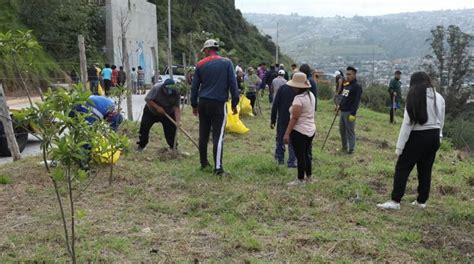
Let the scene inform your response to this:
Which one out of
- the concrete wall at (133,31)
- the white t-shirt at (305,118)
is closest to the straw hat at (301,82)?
the white t-shirt at (305,118)

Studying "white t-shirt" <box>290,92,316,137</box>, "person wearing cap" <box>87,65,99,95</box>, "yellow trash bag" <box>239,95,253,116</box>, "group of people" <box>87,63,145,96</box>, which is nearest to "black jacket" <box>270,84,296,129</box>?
"white t-shirt" <box>290,92,316,137</box>

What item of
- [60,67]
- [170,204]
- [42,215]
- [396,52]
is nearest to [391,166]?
[170,204]

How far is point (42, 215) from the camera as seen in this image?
501 centimetres

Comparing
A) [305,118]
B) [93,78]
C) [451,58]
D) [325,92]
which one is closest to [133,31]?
[325,92]

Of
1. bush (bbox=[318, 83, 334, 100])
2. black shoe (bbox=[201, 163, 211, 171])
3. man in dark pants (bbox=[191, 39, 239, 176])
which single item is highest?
man in dark pants (bbox=[191, 39, 239, 176])

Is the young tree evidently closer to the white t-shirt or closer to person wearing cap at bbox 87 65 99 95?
person wearing cap at bbox 87 65 99 95

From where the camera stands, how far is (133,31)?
30328 millimetres

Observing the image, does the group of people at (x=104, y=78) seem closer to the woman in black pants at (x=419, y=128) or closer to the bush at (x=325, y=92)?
the bush at (x=325, y=92)

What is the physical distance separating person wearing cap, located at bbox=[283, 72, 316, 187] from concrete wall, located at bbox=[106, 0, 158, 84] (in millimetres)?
19993

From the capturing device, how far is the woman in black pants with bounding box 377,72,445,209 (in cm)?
523

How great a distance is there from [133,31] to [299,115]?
84.2 ft

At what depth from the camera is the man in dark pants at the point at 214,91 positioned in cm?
652

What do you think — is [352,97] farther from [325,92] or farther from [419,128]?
[325,92]

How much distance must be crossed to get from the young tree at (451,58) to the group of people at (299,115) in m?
36.0
